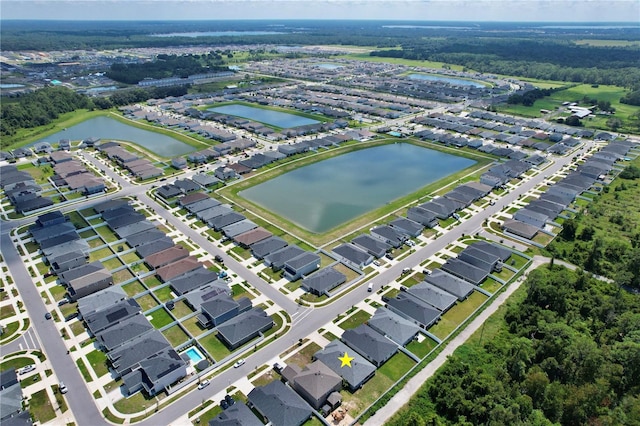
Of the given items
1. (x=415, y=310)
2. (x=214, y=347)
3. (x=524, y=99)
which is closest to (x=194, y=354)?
(x=214, y=347)

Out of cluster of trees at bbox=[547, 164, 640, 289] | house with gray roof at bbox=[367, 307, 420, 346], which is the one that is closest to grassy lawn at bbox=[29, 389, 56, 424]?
house with gray roof at bbox=[367, 307, 420, 346]

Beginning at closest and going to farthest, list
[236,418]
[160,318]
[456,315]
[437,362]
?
[236,418], [437,362], [160,318], [456,315]

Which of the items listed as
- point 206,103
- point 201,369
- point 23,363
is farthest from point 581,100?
point 23,363

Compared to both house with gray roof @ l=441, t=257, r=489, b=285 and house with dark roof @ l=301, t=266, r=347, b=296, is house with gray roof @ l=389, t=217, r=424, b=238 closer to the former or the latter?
house with gray roof @ l=441, t=257, r=489, b=285

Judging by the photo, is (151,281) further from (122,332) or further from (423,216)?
(423,216)

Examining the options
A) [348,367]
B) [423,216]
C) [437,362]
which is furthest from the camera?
[423,216]

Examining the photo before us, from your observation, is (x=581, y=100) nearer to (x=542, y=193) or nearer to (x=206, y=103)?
(x=542, y=193)

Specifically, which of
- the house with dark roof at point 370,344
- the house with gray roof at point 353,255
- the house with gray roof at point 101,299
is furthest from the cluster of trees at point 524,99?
the house with gray roof at point 101,299
